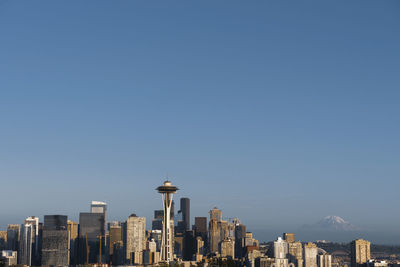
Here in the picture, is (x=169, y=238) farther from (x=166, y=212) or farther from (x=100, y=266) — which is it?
(x=100, y=266)

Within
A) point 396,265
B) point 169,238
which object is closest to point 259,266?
point 169,238

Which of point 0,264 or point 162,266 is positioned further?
point 162,266

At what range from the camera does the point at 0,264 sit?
131 meters

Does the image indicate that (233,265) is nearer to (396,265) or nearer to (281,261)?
(281,261)

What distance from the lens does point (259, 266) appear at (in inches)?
7087

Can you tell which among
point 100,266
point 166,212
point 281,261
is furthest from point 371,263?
point 100,266

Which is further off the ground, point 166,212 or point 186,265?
point 166,212

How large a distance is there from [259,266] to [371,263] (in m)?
38.4

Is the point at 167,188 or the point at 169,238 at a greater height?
the point at 167,188

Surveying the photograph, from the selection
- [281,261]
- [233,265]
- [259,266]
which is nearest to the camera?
[233,265]

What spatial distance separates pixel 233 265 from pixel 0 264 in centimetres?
5805

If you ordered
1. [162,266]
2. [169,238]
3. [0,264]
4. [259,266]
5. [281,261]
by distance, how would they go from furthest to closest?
[281,261], [259,266], [169,238], [162,266], [0,264]

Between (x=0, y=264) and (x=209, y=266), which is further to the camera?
(x=209, y=266)

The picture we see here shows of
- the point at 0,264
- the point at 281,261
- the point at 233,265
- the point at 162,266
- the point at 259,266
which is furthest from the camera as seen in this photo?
the point at 281,261
